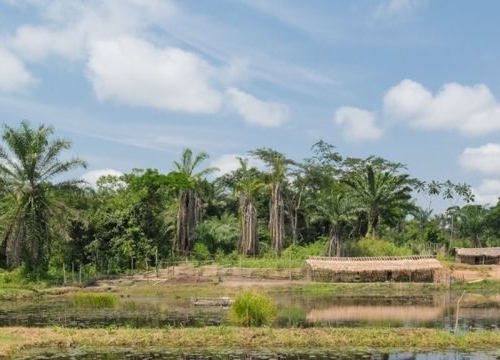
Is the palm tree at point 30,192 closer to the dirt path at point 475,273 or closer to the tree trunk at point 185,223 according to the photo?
the tree trunk at point 185,223

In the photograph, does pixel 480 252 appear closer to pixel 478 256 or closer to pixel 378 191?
pixel 478 256

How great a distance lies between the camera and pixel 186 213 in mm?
49812

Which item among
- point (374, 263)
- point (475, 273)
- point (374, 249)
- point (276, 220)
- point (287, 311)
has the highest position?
point (276, 220)

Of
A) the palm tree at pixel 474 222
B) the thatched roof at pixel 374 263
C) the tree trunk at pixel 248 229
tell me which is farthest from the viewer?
the palm tree at pixel 474 222

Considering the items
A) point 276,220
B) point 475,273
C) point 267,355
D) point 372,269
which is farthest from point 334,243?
point 267,355

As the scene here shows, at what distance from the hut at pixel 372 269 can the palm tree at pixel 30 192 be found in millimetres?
16646

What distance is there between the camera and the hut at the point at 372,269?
139 ft

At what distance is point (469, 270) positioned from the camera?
44750 mm

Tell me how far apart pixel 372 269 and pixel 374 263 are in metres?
0.60

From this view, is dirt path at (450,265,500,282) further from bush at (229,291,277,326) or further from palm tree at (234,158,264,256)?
bush at (229,291,277,326)

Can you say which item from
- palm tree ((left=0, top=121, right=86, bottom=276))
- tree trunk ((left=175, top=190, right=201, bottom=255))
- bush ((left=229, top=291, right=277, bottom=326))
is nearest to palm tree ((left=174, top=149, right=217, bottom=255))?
tree trunk ((left=175, top=190, right=201, bottom=255))

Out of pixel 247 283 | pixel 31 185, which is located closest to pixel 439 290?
pixel 247 283

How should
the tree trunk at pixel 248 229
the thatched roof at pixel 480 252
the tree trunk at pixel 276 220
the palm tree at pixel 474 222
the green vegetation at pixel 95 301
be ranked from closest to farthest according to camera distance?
the green vegetation at pixel 95 301, the tree trunk at pixel 248 229, the tree trunk at pixel 276 220, the thatched roof at pixel 480 252, the palm tree at pixel 474 222

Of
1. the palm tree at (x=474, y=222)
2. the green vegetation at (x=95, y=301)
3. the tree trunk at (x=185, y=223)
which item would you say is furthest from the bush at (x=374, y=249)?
the palm tree at (x=474, y=222)
